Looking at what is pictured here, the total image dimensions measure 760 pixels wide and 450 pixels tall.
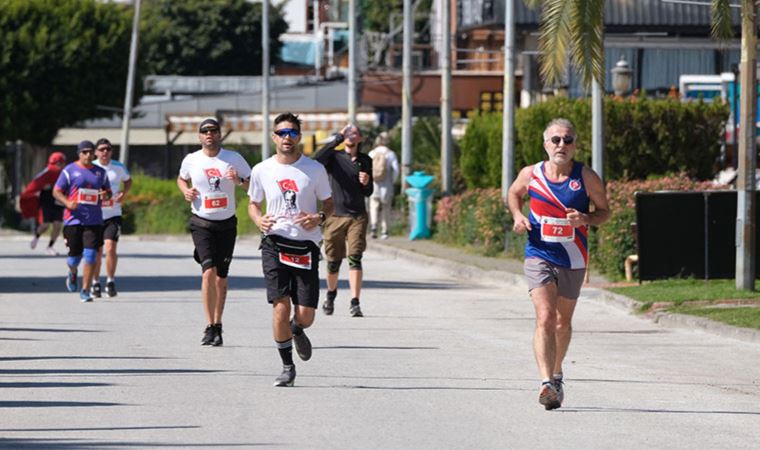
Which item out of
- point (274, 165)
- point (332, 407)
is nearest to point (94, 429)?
point (332, 407)

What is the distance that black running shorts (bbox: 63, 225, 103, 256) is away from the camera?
69.9 feet

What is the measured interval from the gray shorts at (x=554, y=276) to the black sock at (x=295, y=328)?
214cm

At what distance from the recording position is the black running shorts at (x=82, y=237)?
21.3 metres

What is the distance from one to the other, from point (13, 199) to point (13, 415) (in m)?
48.0

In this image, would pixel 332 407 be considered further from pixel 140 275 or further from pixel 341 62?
pixel 341 62

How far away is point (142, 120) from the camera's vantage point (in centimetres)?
7475

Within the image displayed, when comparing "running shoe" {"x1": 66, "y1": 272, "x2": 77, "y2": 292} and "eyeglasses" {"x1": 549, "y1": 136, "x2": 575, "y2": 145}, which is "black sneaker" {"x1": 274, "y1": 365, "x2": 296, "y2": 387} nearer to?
"eyeglasses" {"x1": 549, "y1": 136, "x2": 575, "y2": 145}

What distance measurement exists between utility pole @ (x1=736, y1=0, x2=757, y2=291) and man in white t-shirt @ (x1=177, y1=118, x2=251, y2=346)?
6.96 m

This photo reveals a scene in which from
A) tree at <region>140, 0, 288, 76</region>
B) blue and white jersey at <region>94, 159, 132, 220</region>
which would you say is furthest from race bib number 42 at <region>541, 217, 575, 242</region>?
tree at <region>140, 0, 288, 76</region>

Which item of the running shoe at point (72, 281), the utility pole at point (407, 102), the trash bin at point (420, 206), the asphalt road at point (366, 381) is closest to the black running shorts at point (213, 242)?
the asphalt road at point (366, 381)

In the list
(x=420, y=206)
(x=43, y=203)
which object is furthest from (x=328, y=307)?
(x=420, y=206)

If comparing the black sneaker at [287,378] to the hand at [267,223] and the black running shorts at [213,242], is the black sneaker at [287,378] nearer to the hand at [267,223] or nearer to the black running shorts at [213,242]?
the hand at [267,223]

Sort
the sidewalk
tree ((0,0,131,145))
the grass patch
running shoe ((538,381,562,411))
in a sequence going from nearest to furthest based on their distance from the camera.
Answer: running shoe ((538,381,562,411)), the grass patch, the sidewalk, tree ((0,0,131,145))

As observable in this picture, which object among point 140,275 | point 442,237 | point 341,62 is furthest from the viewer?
point 341,62
